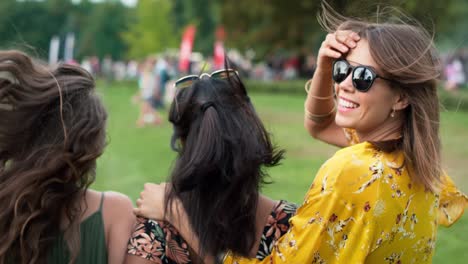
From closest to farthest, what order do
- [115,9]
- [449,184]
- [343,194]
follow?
1. [343,194]
2. [449,184]
3. [115,9]

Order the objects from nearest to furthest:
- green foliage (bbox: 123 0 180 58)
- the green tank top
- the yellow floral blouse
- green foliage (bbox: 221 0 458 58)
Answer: the yellow floral blouse → the green tank top → green foliage (bbox: 221 0 458 58) → green foliage (bbox: 123 0 180 58)

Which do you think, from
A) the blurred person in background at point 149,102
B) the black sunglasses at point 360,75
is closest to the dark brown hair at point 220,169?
the black sunglasses at point 360,75

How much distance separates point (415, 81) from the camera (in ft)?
7.88

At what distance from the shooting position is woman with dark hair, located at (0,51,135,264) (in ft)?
7.40

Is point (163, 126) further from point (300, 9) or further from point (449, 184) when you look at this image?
point (300, 9)

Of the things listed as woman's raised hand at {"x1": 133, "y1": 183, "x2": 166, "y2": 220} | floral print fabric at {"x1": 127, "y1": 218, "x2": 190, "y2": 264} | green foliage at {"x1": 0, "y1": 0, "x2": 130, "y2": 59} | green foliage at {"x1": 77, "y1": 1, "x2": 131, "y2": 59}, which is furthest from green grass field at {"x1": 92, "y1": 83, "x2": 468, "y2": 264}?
green foliage at {"x1": 0, "y1": 0, "x2": 130, "y2": 59}

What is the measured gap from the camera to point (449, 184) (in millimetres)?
2762

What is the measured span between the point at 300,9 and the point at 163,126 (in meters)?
20.8

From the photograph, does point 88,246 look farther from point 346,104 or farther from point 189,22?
point 189,22

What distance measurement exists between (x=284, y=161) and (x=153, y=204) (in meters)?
9.60

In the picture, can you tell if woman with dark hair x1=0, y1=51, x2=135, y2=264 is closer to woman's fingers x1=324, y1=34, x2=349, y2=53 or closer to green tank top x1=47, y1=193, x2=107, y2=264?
green tank top x1=47, y1=193, x2=107, y2=264

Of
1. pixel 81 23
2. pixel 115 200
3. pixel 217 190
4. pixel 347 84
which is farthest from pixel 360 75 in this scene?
pixel 81 23

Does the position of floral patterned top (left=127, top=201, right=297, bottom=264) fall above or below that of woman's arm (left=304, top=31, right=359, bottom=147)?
below

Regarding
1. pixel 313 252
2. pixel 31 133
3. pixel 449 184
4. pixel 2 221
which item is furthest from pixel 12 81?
pixel 449 184
